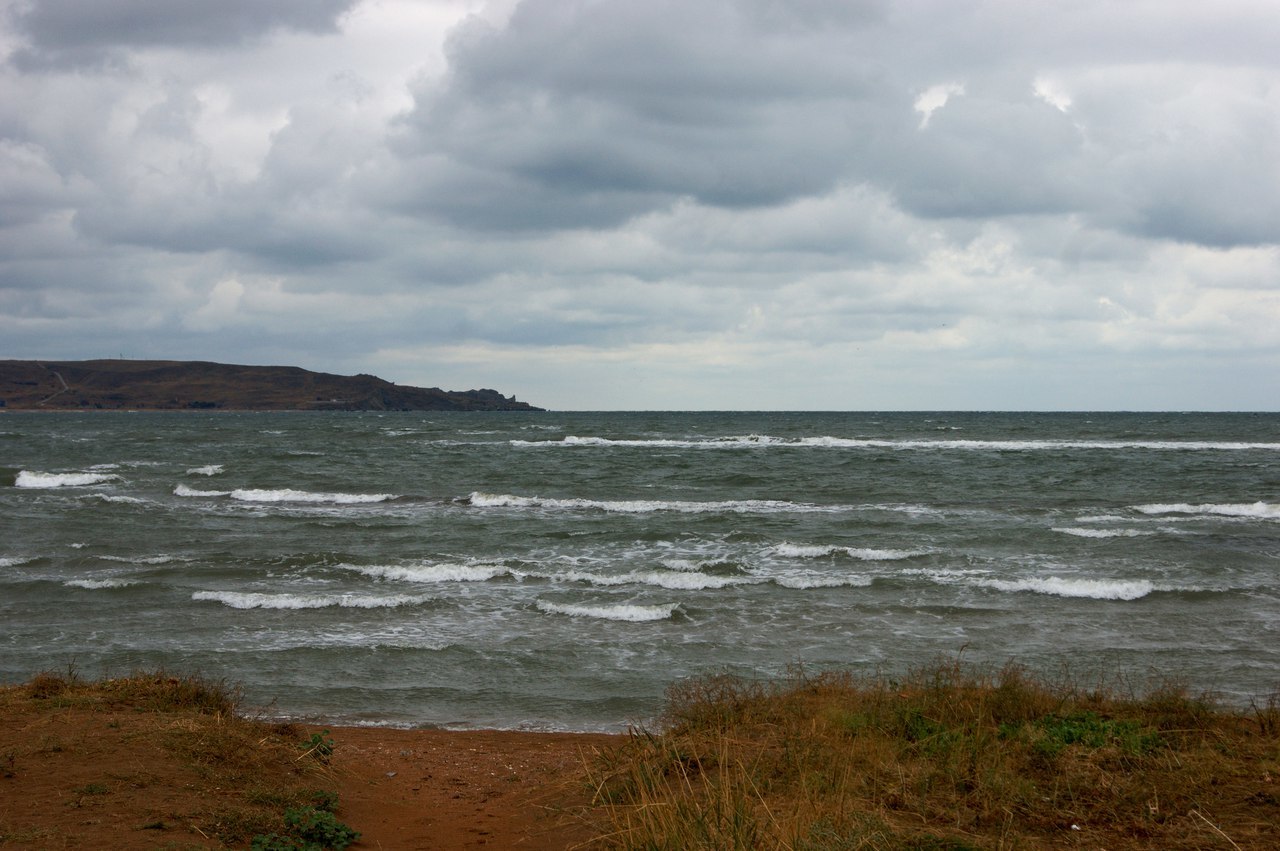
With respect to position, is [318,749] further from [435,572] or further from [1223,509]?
[1223,509]

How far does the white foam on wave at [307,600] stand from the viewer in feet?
47.9

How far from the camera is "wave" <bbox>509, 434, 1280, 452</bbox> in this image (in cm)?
5578

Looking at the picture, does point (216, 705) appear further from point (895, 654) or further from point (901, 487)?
point (901, 487)

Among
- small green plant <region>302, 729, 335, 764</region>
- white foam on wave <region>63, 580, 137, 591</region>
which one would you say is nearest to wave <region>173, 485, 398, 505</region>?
white foam on wave <region>63, 580, 137, 591</region>

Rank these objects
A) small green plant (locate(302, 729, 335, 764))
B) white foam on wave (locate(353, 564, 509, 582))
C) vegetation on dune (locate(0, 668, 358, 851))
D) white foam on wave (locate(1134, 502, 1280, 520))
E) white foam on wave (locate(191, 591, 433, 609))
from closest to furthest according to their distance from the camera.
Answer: vegetation on dune (locate(0, 668, 358, 851)) < small green plant (locate(302, 729, 335, 764)) < white foam on wave (locate(191, 591, 433, 609)) < white foam on wave (locate(353, 564, 509, 582)) < white foam on wave (locate(1134, 502, 1280, 520))

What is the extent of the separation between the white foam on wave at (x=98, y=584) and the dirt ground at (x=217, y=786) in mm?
9226

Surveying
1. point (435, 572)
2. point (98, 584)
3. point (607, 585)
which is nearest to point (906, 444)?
point (607, 585)

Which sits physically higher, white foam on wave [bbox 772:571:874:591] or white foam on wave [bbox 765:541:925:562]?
white foam on wave [bbox 765:541:925:562]

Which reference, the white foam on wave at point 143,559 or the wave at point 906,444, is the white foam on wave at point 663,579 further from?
the wave at point 906,444

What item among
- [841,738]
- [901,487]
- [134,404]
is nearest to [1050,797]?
[841,738]

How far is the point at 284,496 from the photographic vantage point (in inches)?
1223

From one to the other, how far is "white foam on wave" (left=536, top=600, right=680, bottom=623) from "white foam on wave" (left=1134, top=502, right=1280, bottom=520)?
18.1 m

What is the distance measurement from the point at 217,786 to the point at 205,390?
612 ft

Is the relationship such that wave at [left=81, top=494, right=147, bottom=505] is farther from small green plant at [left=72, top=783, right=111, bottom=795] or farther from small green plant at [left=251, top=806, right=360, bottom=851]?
small green plant at [left=251, top=806, right=360, bottom=851]
